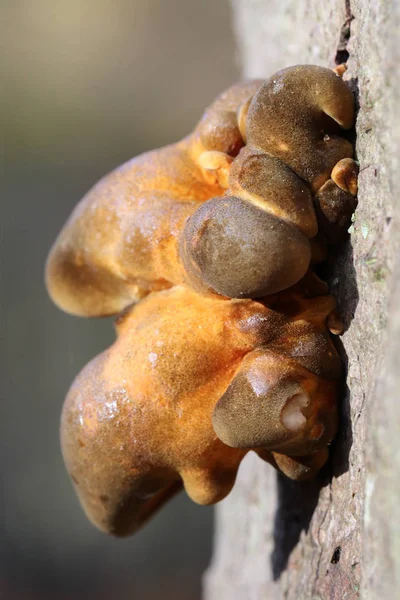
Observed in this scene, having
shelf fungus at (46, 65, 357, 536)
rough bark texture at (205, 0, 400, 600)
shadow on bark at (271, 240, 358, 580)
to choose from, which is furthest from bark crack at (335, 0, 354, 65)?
shadow on bark at (271, 240, 358, 580)

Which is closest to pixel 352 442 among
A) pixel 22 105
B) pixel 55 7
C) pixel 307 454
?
pixel 307 454

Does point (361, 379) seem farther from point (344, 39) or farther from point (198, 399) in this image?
point (344, 39)

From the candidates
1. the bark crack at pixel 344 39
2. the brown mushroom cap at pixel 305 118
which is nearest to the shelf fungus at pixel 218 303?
the brown mushroom cap at pixel 305 118

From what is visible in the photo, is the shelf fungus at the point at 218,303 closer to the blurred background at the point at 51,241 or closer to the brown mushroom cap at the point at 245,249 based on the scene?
the brown mushroom cap at the point at 245,249

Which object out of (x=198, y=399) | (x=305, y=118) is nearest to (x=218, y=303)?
(x=198, y=399)

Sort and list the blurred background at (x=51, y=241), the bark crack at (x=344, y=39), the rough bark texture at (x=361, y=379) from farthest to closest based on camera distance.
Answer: the blurred background at (x=51, y=241) < the bark crack at (x=344, y=39) < the rough bark texture at (x=361, y=379)
